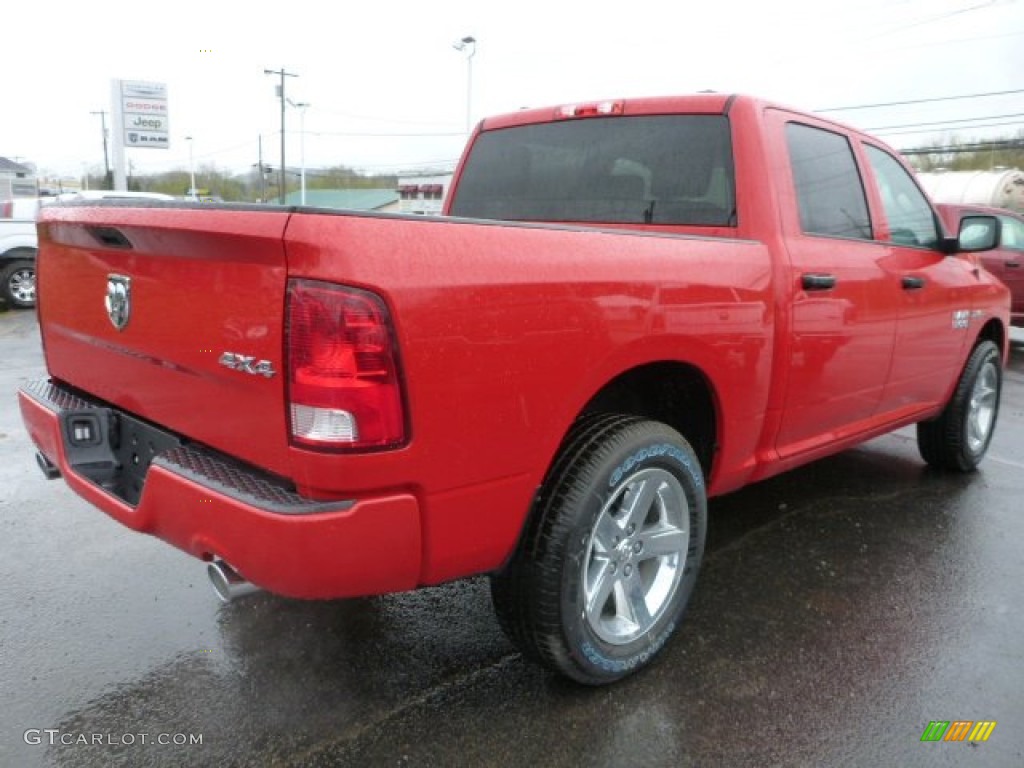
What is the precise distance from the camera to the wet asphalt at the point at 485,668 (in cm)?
226

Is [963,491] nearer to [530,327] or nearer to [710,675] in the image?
[710,675]

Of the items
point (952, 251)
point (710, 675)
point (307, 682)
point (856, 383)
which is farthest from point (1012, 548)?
point (307, 682)

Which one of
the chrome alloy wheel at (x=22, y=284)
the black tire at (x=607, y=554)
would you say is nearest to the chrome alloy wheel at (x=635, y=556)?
the black tire at (x=607, y=554)

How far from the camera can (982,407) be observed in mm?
4938

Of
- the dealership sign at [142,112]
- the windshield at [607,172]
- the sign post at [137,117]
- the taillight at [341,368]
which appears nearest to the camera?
the taillight at [341,368]

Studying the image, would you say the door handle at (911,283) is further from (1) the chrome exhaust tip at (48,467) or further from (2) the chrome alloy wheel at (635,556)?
(1) the chrome exhaust tip at (48,467)

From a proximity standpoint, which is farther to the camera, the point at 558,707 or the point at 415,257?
the point at 558,707

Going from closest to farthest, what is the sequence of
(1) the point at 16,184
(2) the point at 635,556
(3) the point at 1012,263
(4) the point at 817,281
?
(2) the point at 635,556 → (4) the point at 817,281 → (3) the point at 1012,263 → (1) the point at 16,184

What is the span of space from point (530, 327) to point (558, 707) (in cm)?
121

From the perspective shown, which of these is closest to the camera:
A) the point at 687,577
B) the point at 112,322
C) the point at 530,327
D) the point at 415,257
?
the point at 415,257

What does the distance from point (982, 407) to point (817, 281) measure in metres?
2.67

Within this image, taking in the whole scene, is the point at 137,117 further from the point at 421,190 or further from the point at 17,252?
the point at 421,190

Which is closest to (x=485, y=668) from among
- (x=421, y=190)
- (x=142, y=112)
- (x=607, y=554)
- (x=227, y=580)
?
(x=607, y=554)

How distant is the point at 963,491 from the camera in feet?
14.9
